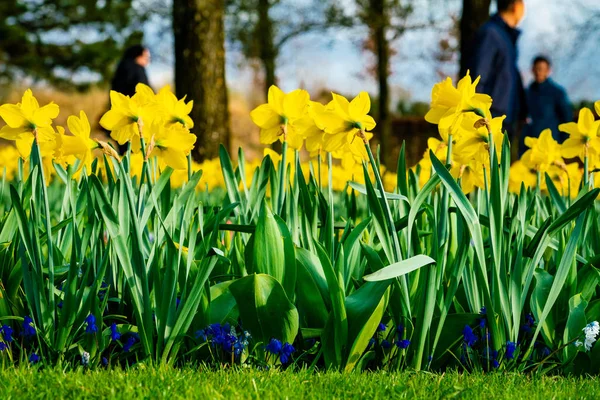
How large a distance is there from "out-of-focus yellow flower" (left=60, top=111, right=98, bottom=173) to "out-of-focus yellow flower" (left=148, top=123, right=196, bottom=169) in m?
0.18

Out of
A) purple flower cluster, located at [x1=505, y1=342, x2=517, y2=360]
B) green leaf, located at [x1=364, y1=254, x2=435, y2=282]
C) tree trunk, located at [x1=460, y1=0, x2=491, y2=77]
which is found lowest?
purple flower cluster, located at [x1=505, y1=342, x2=517, y2=360]

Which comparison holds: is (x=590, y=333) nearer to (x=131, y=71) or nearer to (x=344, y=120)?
(x=344, y=120)

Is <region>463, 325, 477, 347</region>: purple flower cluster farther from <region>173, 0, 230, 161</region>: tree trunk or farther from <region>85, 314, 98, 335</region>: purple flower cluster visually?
<region>173, 0, 230, 161</region>: tree trunk

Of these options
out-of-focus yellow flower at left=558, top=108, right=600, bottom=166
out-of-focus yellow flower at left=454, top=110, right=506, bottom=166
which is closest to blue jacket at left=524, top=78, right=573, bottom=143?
out-of-focus yellow flower at left=558, top=108, right=600, bottom=166

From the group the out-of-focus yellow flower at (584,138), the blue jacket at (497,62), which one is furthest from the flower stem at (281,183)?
the blue jacket at (497,62)

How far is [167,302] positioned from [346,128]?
700 mm

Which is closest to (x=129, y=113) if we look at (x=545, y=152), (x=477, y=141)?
(x=477, y=141)

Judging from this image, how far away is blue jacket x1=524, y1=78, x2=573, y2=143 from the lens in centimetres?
734

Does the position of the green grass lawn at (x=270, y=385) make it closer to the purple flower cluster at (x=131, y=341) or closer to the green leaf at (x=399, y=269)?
the purple flower cluster at (x=131, y=341)

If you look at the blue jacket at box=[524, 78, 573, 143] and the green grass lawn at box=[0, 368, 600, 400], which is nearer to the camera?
the green grass lawn at box=[0, 368, 600, 400]

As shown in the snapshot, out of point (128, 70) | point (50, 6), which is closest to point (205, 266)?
point (128, 70)

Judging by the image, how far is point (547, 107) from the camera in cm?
739

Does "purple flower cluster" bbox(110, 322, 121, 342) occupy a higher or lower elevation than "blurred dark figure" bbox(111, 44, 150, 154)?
lower

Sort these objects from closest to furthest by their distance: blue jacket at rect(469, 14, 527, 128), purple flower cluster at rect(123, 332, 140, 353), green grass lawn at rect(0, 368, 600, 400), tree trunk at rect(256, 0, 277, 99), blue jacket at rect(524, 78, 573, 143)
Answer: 1. green grass lawn at rect(0, 368, 600, 400)
2. purple flower cluster at rect(123, 332, 140, 353)
3. blue jacket at rect(469, 14, 527, 128)
4. blue jacket at rect(524, 78, 573, 143)
5. tree trunk at rect(256, 0, 277, 99)
